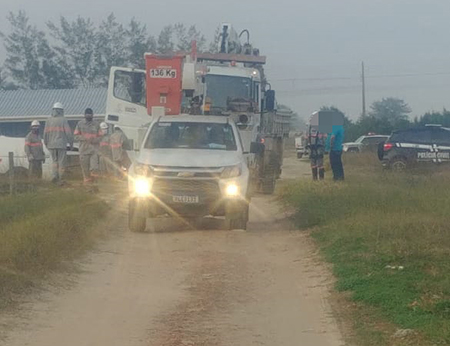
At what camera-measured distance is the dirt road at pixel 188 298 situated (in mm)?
7809

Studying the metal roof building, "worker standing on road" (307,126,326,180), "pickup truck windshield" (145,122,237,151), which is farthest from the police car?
the metal roof building

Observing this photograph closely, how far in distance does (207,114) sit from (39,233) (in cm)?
796

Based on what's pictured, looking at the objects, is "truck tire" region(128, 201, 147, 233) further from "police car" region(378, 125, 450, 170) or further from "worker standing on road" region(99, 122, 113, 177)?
"police car" region(378, 125, 450, 170)

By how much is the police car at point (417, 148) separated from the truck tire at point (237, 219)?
1629 cm

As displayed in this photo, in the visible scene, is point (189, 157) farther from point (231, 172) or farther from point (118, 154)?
point (118, 154)

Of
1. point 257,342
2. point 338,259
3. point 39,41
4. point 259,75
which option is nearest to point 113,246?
point 338,259

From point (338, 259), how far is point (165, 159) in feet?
12.7

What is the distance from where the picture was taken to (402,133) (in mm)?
30125

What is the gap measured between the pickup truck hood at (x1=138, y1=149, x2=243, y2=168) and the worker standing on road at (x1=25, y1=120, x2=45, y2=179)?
7.87 metres

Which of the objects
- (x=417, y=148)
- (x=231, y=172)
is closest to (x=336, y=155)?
(x=417, y=148)

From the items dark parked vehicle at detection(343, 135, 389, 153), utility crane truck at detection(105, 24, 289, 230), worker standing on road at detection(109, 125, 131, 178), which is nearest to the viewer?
utility crane truck at detection(105, 24, 289, 230)

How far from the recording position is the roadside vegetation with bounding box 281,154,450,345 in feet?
25.9

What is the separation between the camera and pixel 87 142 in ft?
66.1

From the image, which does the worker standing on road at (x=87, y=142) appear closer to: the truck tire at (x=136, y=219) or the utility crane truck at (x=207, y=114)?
the utility crane truck at (x=207, y=114)
